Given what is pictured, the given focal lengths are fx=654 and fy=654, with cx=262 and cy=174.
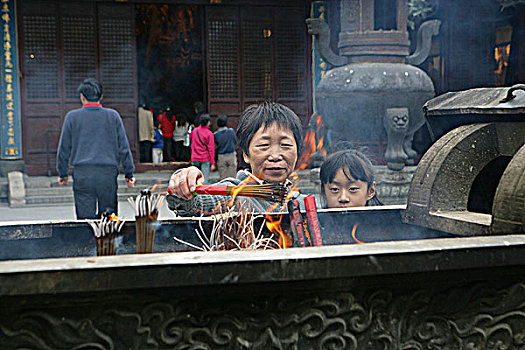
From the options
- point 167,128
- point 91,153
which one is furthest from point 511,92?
point 167,128

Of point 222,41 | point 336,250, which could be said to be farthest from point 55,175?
point 336,250

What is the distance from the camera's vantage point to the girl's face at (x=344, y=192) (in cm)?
327

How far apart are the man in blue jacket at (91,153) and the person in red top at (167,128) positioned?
416 inches

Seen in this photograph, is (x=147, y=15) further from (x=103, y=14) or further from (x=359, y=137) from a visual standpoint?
(x=359, y=137)

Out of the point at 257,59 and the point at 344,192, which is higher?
the point at 257,59

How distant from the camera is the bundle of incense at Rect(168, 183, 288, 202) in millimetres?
2350

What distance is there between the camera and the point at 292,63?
1363cm

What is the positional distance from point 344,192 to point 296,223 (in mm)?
696

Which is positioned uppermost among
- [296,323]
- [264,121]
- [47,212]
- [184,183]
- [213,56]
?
[213,56]

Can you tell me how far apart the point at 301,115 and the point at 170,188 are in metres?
11.3

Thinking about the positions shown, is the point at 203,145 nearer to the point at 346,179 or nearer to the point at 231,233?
the point at 346,179

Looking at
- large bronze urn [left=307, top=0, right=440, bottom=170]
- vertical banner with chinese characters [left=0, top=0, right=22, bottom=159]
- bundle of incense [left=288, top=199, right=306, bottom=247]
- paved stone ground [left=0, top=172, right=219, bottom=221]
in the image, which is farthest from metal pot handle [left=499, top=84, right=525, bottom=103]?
vertical banner with chinese characters [left=0, top=0, right=22, bottom=159]

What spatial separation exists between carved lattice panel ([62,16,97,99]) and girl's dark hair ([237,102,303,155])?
34.4ft

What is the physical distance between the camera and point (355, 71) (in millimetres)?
7004
